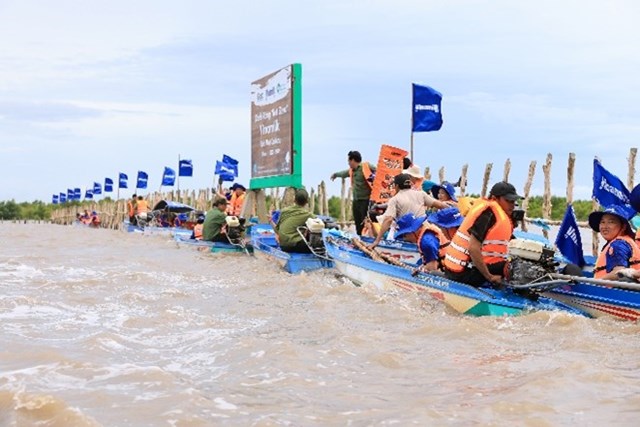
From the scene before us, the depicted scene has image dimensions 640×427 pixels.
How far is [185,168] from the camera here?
33.0 m

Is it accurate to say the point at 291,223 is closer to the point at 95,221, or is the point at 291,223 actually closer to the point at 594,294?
the point at 594,294

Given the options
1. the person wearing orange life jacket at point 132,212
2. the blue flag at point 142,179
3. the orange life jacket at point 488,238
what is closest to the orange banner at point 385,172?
the orange life jacket at point 488,238

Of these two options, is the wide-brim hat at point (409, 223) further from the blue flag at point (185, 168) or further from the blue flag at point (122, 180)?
the blue flag at point (122, 180)

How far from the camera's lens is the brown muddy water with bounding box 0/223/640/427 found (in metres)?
4.46

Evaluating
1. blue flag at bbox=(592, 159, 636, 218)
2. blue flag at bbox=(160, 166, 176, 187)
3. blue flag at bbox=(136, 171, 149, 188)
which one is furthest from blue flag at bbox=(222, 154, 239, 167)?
blue flag at bbox=(592, 159, 636, 218)

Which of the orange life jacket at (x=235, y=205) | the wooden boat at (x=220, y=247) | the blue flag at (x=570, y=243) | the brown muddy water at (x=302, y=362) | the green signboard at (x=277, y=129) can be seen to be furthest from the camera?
the orange life jacket at (x=235, y=205)

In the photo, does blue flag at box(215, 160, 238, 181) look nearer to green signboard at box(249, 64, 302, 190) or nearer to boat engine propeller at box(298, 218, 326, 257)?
green signboard at box(249, 64, 302, 190)

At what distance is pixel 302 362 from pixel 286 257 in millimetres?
6954

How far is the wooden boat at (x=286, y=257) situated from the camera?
1245 centimetres

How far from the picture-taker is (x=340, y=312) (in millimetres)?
8438

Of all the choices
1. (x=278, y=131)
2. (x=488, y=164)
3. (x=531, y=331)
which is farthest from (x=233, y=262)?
(x=531, y=331)

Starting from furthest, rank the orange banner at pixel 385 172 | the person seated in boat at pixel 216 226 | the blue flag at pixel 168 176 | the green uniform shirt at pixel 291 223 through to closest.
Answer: the blue flag at pixel 168 176
the person seated in boat at pixel 216 226
the orange banner at pixel 385 172
the green uniform shirt at pixel 291 223

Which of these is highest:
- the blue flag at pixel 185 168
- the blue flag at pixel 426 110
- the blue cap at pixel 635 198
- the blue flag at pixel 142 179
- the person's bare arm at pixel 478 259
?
the blue flag at pixel 426 110

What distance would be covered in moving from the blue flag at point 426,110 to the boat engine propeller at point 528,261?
8.60 m
